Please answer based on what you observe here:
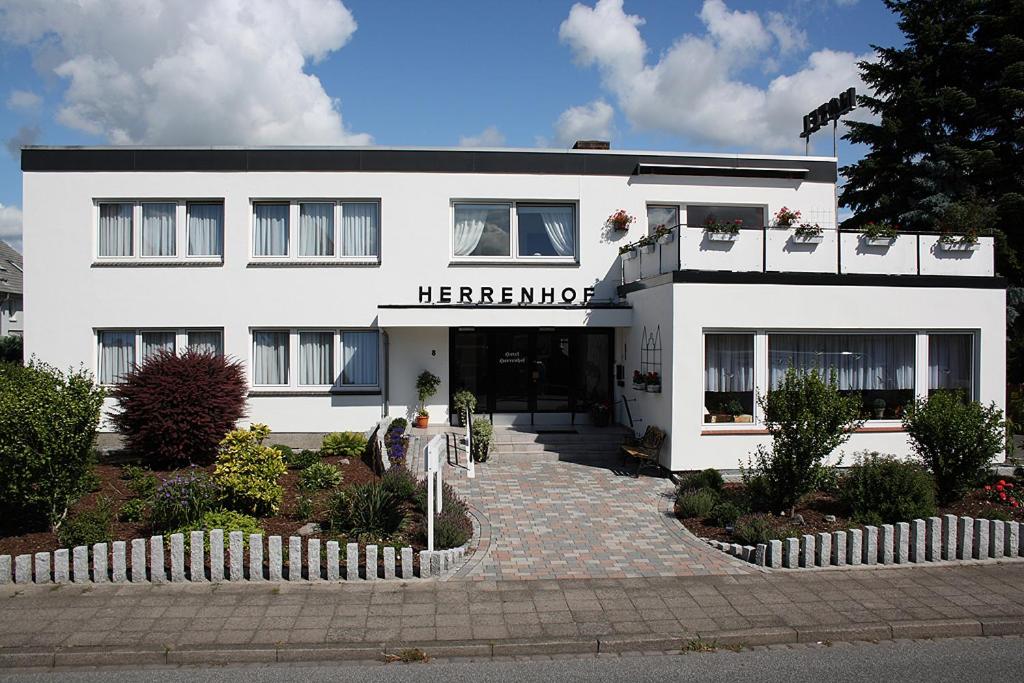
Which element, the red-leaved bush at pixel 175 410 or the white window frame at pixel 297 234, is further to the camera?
the white window frame at pixel 297 234

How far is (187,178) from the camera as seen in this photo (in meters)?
16.8

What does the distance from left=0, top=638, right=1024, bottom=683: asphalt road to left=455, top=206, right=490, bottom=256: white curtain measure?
11753 millimetres

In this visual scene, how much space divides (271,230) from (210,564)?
1041cm

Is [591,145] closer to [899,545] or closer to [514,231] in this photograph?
[514,231]

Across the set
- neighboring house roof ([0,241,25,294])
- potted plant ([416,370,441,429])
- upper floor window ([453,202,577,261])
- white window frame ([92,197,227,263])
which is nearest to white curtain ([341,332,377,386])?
potted plant ([416,370,441,429])

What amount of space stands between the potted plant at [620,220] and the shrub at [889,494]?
8.12 m

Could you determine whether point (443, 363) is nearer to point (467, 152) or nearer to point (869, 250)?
point (467, 152)

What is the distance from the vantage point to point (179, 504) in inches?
352

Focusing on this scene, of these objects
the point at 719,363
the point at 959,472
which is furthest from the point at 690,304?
the point at 959,472

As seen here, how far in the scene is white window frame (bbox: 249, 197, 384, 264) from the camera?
1688 cm

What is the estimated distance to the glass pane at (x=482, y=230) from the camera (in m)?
17.1

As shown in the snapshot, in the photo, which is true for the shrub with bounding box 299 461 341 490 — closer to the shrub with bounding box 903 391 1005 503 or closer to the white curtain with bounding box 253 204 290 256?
the white curtain with bounding box 253 204 290 256

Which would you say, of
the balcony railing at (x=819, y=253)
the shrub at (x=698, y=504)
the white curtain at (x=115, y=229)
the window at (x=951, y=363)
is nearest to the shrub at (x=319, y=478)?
the shrub at (x=698, y=504)

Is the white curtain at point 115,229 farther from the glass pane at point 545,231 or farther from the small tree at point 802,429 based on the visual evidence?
the small tree at point 802,429
